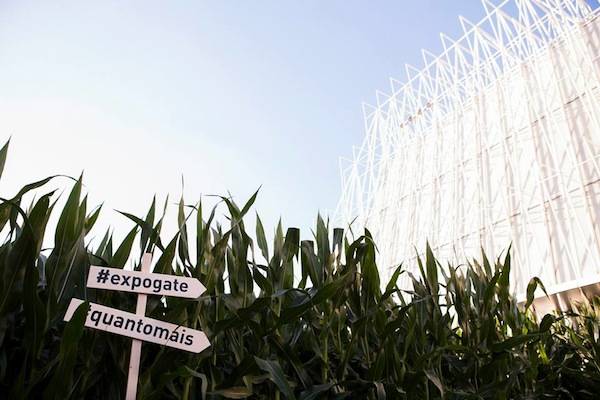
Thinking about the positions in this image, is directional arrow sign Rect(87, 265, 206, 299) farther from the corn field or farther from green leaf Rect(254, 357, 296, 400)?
green leaf Rect(254, 357, 296, 400)

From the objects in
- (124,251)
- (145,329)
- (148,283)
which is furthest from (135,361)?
(124,251)

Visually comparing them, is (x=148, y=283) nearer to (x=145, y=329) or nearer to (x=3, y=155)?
(x=145, y=329)

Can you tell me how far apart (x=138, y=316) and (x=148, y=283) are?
110 millimetres

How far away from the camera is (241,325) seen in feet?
4.95

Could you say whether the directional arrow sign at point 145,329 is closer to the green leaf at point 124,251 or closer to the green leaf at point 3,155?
the green leaf at point 124,251

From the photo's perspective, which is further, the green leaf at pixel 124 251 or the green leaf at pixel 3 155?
the green leaf at pixel 124 251

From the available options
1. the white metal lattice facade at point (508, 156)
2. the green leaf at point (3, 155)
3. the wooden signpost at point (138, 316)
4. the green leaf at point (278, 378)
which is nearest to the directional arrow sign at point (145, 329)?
the wooden signpost at point (138, 316)

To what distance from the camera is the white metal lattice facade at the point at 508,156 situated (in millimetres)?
11195

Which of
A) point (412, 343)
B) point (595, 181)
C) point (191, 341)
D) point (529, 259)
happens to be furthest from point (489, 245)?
point (191, 341)

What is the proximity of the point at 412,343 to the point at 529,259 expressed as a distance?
11.3 m

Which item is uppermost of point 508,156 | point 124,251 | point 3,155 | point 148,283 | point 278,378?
point 508,156

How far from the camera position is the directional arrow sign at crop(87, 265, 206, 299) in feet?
4.37

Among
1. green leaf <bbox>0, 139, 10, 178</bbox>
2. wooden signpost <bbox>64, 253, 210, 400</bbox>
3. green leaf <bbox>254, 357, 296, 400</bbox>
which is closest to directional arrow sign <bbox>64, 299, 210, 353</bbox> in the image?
wooden signpost <bbox>64, 253, 210, 400</bbox>

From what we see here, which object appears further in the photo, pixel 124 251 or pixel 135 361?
pixel 124 251
